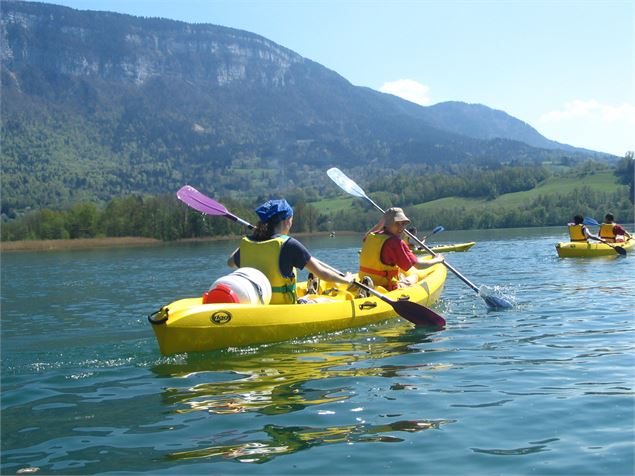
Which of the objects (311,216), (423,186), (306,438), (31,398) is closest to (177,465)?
(306,438)

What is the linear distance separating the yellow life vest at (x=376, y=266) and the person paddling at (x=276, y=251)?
2398 mm

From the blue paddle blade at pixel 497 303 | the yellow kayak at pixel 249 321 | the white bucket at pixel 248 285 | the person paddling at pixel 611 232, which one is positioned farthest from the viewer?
the person paddling at pixel 611 232

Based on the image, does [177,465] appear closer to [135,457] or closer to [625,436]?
A: [135,457]

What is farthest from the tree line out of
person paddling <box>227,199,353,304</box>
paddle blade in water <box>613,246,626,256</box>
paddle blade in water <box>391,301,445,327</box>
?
person paddling <box>227,199,353,304</box>

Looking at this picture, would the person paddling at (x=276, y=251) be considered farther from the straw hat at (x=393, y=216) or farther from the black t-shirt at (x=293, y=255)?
the straw hat at (x=393, y=216)

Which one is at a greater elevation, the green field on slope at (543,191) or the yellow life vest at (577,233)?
the green field on slope at (543,191)

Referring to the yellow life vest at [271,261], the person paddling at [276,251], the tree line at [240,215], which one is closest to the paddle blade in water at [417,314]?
A: the person paddling at [276,251]

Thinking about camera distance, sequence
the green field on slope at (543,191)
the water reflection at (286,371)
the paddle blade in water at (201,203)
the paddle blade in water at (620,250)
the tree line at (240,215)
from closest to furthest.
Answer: the water reflection at (286,371), the paddle blade in water at (201,203), the paddle blade in water at (620,250), the tree line at (240,215), the green field on slope at (543,191)

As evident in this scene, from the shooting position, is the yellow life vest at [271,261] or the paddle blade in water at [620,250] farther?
the paddle blade in water at [620,250]

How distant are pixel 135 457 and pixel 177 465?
1.33 ft

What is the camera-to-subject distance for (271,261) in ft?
29.9

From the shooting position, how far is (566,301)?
13312 millimetres

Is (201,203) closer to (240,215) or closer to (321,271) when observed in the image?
(321,271)

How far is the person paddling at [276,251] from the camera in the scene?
355 inches
